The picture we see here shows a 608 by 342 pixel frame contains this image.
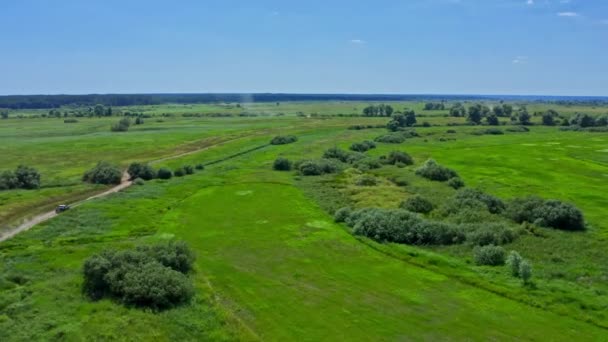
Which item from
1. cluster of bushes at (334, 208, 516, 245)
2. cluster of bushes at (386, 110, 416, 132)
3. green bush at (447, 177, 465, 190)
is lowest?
green bush at (447, 177, 465, 190)

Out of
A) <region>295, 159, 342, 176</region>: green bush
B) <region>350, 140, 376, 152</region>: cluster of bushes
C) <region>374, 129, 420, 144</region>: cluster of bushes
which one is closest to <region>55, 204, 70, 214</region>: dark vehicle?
<region>295, 159, 342, 176</region>: green bush

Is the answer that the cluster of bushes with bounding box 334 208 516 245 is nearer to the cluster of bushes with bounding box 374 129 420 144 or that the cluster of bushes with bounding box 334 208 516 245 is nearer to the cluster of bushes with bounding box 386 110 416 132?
the cluster of bushes with bounding box 374 129 420 144

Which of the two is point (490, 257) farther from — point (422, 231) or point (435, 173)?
point (435, 173)

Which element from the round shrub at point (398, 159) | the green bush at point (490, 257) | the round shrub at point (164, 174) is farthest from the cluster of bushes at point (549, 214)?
the round shrub at point (164, 174)

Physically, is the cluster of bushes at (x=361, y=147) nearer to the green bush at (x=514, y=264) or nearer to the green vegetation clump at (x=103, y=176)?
the green vegetation clump at (x=103, y=176)

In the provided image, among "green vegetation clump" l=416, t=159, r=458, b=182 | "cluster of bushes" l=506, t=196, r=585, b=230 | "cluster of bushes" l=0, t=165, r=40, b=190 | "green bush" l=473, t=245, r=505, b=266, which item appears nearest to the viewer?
"green bush" l=473, t=245, r=505, b=266

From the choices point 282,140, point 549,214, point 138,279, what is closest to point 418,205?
point 549,214

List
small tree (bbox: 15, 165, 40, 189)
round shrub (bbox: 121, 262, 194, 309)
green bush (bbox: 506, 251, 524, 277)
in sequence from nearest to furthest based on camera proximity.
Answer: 1. round shrub (bbox: 121, 262, 194, 309)
2. green bush (bbox: 506, 251, 524, 277)
3. small tree (bbox: 15, 165, 40, 189)
